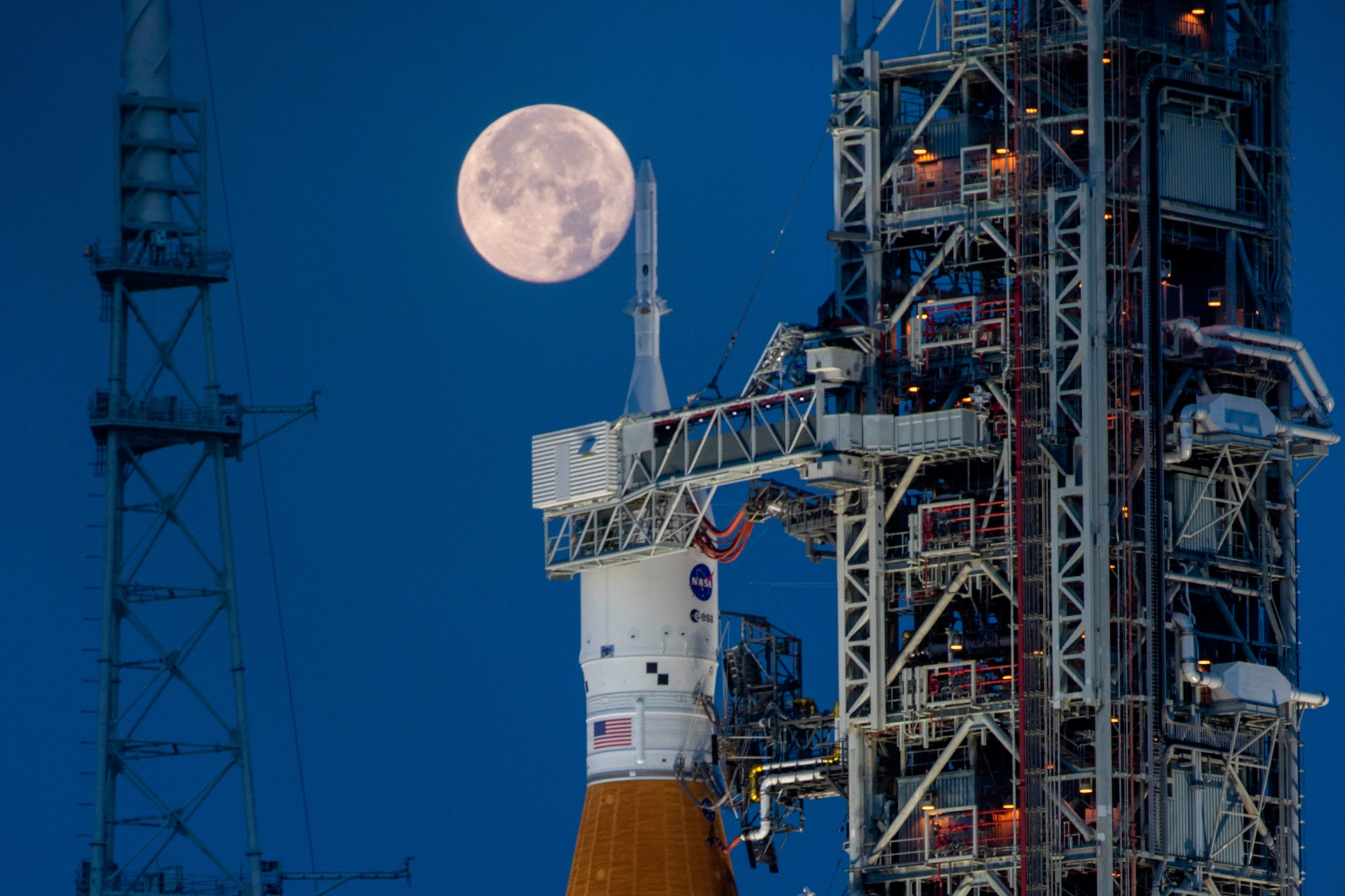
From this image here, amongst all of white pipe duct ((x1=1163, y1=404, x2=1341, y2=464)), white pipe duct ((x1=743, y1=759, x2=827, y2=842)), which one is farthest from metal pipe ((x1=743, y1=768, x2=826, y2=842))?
white pipe duct ((x1=1163, y1=404, x2=1341, y2=464))

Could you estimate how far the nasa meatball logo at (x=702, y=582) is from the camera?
118562 millimetres

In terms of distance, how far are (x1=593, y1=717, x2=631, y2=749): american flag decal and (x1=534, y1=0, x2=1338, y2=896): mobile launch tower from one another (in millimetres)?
4130

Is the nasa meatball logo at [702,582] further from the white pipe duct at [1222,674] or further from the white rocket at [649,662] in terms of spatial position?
the white pipe duct at [1222,674]

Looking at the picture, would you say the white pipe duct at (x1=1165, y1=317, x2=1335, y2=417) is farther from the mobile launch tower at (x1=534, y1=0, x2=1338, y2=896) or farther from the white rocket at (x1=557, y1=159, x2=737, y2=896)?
the white rocket at (x1=557, y1=159, x2=737, y2=896)

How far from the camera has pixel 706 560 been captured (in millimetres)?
119062

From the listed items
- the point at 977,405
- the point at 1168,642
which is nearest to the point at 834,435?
the point at 977,405

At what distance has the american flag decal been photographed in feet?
386

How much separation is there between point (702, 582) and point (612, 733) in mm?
5336

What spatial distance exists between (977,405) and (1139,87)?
1019cm

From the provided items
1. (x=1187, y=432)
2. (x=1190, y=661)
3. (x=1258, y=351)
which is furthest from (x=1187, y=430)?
(x=1190, y=661)


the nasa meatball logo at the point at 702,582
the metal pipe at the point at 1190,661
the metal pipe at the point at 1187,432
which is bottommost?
the metal pipe at the point at 1190,661

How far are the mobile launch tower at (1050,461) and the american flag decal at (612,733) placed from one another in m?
4.13

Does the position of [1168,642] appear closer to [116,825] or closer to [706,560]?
[706,560]

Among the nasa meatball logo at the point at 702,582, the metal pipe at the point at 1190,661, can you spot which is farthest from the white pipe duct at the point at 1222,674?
the nasa meatball logo at the point at 702,582
